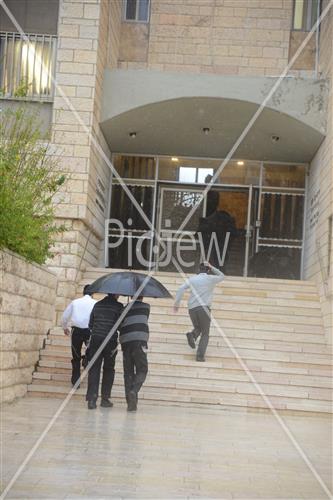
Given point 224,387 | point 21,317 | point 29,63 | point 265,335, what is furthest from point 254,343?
point 29,63

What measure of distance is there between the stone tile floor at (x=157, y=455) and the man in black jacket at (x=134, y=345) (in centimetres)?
31

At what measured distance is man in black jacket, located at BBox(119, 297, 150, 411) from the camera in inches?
340

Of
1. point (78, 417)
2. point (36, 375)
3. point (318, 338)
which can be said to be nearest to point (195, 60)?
point (318, 338)

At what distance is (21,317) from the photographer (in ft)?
30.9

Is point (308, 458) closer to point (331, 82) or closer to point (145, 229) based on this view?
point (331, 82)

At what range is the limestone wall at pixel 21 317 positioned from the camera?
8570 millimetres

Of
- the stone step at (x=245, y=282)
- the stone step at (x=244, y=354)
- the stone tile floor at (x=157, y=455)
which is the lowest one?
the stone tile floor at (x=157, y=455)

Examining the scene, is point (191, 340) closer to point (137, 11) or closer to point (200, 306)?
point (200, 306)

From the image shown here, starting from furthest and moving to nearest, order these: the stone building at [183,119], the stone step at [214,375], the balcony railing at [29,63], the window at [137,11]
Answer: the window at [137,11]
the balcony railing at [29,63]
the stone building at [183,119]
the stone step at [214,375]

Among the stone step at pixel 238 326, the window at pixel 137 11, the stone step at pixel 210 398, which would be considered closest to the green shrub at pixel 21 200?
the stone step at pixel 210 398

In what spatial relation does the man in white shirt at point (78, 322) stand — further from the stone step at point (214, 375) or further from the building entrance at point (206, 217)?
the building entrance at point (206, 217)

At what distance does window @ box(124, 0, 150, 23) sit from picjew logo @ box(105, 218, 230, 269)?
15.9 feet

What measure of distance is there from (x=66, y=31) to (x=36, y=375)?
7045 millimetres

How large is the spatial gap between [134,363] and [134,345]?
0.26m
